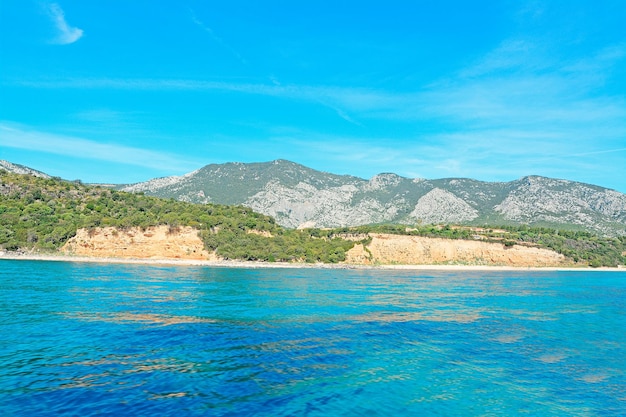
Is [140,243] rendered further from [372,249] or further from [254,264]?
→ [372,249]

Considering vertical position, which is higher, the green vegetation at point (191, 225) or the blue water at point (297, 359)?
the green vegetation at point (191, 225)

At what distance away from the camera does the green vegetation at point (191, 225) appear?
9694 centimetres

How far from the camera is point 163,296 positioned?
39.3 metres

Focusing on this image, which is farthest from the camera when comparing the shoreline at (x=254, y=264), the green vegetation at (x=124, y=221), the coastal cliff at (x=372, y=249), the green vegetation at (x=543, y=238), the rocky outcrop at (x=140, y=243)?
the green vegetation at (x=543, y=238)

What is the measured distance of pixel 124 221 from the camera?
326ft

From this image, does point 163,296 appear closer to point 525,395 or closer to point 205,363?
point 205,363

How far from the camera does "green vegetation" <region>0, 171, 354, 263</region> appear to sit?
96000mm

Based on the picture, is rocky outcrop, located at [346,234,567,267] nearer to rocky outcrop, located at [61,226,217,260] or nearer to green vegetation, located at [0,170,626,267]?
green vegetation, located at [0,170,626,267]

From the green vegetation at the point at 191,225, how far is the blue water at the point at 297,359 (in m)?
68.1

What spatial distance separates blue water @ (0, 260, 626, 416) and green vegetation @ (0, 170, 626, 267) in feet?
223

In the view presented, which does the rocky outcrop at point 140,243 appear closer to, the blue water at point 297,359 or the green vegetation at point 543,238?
the green vegetation at point 543,238

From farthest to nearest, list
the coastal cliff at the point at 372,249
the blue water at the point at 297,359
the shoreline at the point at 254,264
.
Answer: the coastal cliff at the point at 372,249 < the shoreline at the point at 254,264 < the blue water at the point at 297,359

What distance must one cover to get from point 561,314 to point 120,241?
89.5 meters

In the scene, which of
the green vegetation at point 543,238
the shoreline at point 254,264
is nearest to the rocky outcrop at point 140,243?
the shoreline at point 254,264
